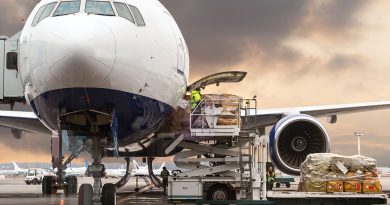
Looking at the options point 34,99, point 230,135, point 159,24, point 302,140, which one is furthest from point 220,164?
point 34,99

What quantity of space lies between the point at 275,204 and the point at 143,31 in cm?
383

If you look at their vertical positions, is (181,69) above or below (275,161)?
above

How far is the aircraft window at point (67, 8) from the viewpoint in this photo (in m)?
8.80

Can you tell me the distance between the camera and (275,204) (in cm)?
1015

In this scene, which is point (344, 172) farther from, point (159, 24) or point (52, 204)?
point (52, 204)

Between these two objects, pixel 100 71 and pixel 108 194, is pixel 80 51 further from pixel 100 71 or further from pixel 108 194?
pixel 108 194

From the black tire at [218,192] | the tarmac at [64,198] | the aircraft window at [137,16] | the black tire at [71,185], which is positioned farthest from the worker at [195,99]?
the black tire at [71,185]

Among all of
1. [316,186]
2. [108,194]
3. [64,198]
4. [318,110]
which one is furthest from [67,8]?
[64,198]

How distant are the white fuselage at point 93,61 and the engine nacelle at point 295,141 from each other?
14.4 feet

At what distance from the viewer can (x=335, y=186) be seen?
10289 millimetres

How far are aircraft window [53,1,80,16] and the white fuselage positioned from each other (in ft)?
0.25

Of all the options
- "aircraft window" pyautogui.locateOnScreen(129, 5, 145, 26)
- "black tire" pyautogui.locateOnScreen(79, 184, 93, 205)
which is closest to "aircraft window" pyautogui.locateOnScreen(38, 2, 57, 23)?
"aircraft window" pyautogui.locateOnScreen(129, 5, 145, 26)

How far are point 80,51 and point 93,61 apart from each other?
24cm

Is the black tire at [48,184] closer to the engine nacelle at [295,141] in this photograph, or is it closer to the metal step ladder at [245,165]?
the engine nacelle at [295,141]
